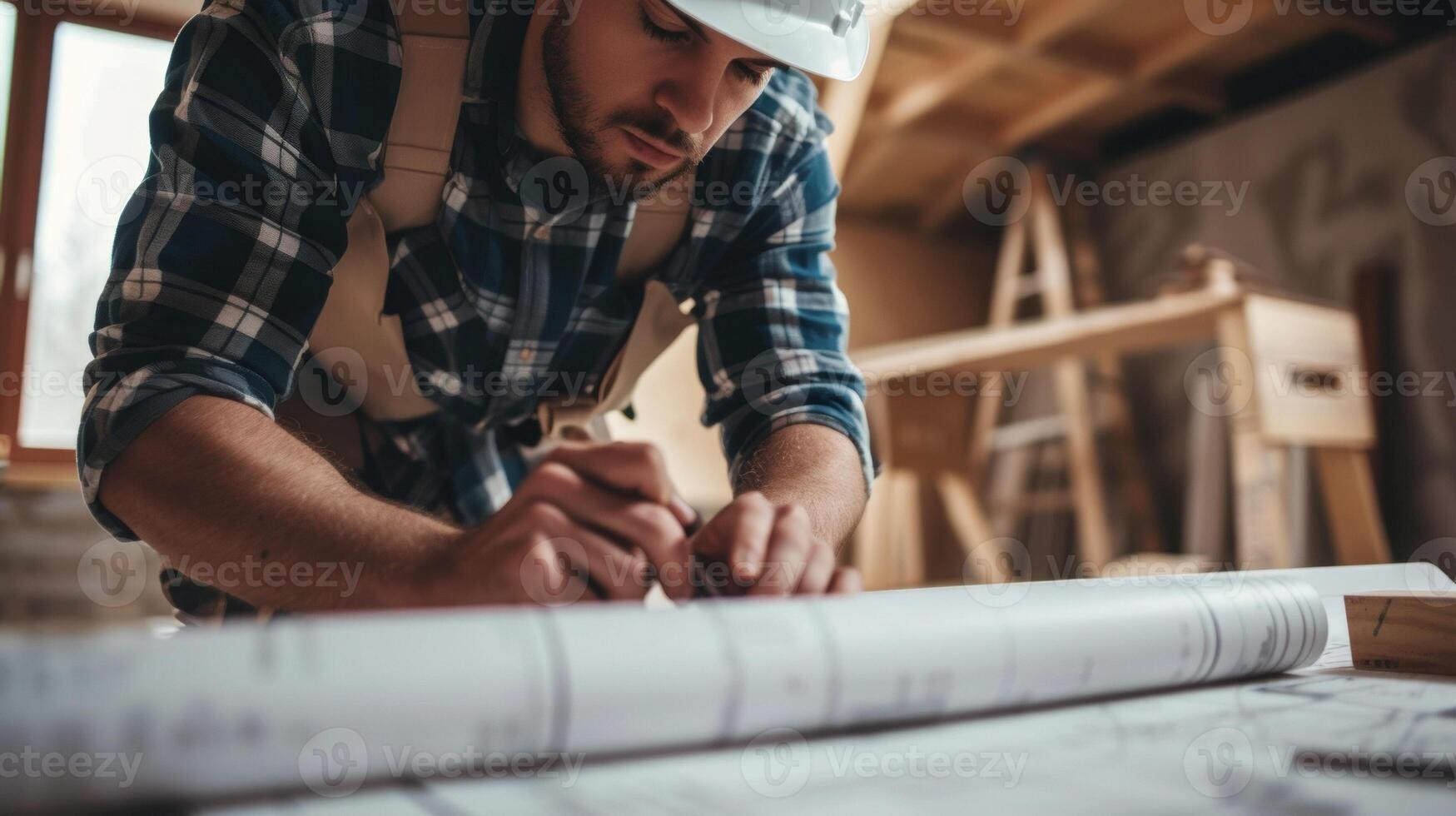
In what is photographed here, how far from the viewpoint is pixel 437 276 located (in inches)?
35.6

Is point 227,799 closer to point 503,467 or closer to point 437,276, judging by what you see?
point 437,276

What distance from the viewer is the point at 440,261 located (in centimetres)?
90

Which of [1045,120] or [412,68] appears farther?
[1045,120]

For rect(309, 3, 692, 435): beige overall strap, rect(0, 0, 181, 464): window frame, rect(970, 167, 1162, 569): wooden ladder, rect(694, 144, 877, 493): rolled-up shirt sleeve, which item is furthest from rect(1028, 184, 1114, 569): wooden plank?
rect(0, 0, 181, 464): window frame

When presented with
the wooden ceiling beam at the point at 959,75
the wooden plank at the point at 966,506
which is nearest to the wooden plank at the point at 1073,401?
the wooden plank at the point at 966,506

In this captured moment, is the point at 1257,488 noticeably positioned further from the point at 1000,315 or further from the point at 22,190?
the point at 22,190

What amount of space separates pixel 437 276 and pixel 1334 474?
1886 millimetres

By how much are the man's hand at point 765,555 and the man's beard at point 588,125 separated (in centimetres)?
43

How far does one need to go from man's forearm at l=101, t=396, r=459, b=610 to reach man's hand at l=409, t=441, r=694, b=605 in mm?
55

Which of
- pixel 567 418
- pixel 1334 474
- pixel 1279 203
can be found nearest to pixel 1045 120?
pixel 1279 203

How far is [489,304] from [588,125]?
213mm

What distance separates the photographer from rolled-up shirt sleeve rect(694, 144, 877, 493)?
0.98 meters

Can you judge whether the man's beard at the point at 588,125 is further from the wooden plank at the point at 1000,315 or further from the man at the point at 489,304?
the wooden plank at the point at 1000,315

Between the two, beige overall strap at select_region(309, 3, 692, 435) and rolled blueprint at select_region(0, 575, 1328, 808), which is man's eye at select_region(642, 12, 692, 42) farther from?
rolled blueprint at select_region(0, 575, 1328, 808)
